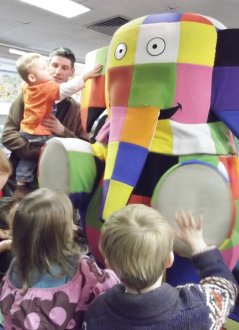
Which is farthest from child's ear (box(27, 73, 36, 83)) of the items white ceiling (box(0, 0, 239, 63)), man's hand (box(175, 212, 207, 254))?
white ceiling (box(0, 0, 239, 63))

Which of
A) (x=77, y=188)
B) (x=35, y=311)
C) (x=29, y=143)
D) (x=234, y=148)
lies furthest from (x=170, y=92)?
(x=29, y=143)

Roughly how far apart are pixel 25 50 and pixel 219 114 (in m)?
5.33

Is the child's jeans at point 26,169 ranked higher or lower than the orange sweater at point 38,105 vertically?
lower

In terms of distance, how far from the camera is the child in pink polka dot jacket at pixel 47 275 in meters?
0.84

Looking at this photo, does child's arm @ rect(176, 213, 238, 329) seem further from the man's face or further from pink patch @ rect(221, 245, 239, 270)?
the man's face

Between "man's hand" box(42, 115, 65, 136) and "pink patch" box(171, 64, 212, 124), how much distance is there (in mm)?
691

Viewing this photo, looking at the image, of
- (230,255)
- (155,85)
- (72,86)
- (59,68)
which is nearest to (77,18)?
(59,68)

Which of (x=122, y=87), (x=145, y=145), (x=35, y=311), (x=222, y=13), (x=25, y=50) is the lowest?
(x=35, y=311)

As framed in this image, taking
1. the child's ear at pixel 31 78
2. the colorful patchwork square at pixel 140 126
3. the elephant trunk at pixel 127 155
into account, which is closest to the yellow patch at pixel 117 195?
the elephant trunk at pixel 127 155

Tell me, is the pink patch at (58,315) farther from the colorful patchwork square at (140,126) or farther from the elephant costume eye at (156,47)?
the elephant costume eye at (156,47)

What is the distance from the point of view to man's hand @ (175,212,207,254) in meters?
0.86

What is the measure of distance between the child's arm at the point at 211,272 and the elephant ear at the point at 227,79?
30 centimetres

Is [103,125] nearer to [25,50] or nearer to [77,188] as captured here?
[77,188]

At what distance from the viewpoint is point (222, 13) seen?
3.90 metres
